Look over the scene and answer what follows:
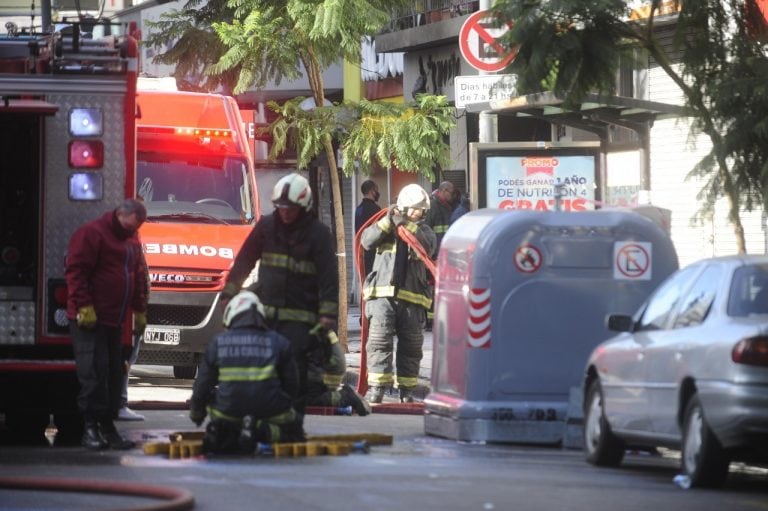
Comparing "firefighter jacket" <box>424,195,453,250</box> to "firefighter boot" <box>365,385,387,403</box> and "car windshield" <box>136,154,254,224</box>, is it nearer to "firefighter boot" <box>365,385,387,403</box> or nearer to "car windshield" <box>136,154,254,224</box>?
"car windshield" <box>136,154,254,224</box>

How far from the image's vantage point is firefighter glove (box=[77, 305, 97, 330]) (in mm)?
12375

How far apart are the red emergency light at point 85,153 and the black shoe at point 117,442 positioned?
182cm

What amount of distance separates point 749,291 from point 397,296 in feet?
21.2

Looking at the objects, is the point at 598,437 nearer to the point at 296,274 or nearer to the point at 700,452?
the point at 700,452

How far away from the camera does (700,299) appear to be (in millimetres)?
10961

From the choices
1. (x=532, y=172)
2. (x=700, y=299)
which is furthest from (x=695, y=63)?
(x=532, y=172)

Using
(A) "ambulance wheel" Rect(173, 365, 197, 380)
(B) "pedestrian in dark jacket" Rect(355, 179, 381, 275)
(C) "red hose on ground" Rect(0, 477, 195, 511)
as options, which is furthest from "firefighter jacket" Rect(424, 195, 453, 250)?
(C) "red hose on ground" Rect(0, 477, 195, 511)

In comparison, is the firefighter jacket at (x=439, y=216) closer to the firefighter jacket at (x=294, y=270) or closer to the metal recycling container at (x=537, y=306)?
the metal recycling container at (x=537, y=306)

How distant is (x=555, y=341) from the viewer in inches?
527

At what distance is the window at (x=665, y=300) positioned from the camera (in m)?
11.4

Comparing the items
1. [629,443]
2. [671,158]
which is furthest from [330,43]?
[629,443]

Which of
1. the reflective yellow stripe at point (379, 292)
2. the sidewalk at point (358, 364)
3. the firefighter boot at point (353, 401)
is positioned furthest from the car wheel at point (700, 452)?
the reflective yellow stripe at point (379, 292)

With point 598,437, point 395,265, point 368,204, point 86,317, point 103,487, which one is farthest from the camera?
point 368,204

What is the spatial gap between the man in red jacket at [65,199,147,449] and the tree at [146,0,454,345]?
8.79 metres
